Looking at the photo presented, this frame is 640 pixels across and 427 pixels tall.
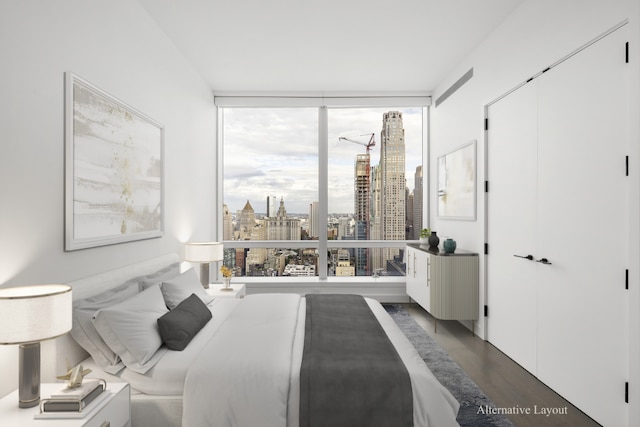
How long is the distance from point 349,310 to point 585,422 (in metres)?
1.63

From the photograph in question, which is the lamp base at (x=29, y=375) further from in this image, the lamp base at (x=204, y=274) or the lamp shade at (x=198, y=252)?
the lamp base at (x=204, y=274)

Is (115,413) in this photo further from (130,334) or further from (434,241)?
(434,241)

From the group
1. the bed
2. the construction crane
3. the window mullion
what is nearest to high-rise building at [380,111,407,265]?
the construction crane

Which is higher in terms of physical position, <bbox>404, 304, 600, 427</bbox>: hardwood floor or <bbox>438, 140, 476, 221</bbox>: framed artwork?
<bbox>438, 140, 476, 221</bbox>: framed artwork

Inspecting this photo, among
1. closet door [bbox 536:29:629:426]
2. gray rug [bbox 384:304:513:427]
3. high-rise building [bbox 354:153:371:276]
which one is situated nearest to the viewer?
closet door [bbox 536:29:629:426]

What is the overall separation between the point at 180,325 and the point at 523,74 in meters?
3.24

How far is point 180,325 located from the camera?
7.04 ft

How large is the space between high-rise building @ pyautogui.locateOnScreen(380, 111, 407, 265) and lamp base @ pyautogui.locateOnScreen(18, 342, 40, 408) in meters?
4.32

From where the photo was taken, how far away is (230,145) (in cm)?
524

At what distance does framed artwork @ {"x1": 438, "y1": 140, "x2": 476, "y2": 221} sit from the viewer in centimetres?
380

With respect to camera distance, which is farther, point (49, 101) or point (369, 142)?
point (369, 142)

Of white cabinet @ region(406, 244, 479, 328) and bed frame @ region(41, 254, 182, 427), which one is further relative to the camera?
white cabinet @ region(406, 244, 479, 328)

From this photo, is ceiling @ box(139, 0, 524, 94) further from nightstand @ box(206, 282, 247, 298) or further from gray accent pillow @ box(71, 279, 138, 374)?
nightstand @ box(206, 282, 247, 298)

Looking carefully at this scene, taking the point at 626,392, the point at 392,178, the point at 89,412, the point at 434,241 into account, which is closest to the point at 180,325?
the point at 89,412
